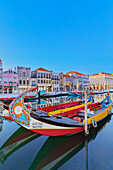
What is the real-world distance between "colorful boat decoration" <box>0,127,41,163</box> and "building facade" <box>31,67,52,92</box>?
36.0 m

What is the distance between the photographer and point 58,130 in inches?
271

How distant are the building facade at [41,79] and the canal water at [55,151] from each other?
36.5 m

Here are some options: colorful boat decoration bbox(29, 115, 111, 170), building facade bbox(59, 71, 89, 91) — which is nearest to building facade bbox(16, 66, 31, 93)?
building facade bbox(59, 71, 89, 91)

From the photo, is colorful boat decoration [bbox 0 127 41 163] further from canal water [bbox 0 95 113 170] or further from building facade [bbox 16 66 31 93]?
building facade [bbox 16 66 31 93]

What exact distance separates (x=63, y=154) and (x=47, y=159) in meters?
0.84

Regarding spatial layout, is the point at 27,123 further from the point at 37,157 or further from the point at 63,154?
the point at 63,154

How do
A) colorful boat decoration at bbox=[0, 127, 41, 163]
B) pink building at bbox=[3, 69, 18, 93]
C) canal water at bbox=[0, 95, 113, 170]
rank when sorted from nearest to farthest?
canal water at bbox=[0, 95, 113, 170] → colorful boat decoration at bbox=[0, 127, 41, 163] → pink building at bbox=[3, 69, 18, 93]

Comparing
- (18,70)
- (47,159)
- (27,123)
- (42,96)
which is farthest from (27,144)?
(18,70)

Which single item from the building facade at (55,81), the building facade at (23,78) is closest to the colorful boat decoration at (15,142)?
the building facade at (23,78)

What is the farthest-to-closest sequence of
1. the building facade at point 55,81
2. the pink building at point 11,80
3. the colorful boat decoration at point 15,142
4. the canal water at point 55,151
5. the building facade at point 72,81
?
the building facade at point 72,81 < the building facade at point 55,81 < the pink building at point 11,80 < the colorful boat decoration at point 15,142 < the canal water at point 55,151

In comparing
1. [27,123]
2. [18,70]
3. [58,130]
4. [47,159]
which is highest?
[18,70]

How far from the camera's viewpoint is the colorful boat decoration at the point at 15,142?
19.4 ft

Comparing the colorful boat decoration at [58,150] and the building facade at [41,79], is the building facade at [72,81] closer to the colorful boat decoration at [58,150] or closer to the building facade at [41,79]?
the building facade at [41,79]

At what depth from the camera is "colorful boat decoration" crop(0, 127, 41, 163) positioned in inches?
232
